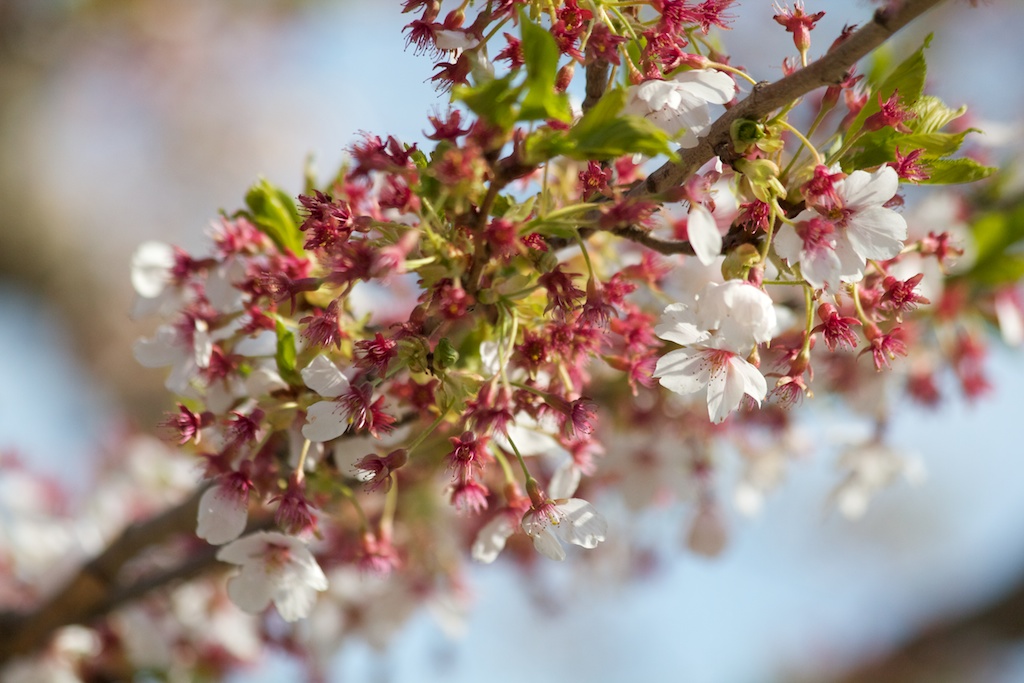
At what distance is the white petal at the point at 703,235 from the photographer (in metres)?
0.77

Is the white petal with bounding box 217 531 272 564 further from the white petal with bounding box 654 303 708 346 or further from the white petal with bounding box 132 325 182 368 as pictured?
the white petal with bounding box 654 303 708 346

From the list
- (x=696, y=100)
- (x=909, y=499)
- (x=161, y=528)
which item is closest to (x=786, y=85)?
(x=696, y=100)

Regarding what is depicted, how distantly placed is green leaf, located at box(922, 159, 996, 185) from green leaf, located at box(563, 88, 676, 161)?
1.02ft

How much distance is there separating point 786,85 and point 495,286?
304mm

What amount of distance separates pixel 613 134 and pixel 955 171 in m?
0.37

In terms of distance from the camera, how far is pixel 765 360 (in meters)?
0.97

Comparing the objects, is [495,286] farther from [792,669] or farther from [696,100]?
[792,669]

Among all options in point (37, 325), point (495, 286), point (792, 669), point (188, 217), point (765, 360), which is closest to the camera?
point (495, 286)

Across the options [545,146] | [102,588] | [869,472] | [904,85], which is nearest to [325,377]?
[545,146]

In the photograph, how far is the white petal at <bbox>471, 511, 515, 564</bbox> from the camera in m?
1.00

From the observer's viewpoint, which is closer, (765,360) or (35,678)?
(765,360)

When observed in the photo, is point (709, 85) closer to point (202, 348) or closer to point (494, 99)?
point (494, 99)

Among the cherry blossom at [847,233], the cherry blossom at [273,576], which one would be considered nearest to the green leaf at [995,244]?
the cherry blossom at [847,233]

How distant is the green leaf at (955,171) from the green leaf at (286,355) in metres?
0.64
